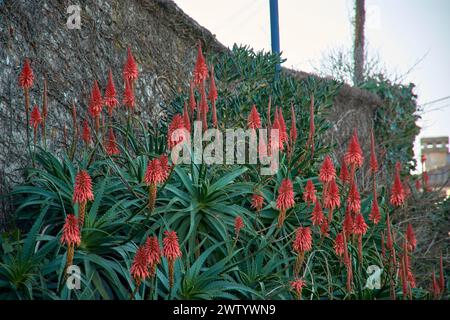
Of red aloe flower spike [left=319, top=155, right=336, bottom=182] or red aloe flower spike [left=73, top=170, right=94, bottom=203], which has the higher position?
red aloe flower spike [left=319, top=155, right=336, bottom=182]

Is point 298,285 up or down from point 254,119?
down

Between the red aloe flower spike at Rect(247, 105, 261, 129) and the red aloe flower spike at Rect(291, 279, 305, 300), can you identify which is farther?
the red aloe flower spike at Rect(247, 105, 261, 129)

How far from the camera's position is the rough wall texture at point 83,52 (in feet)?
14.6

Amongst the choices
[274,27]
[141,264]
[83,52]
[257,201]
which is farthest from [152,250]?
[274,27]

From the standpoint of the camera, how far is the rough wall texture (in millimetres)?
4438

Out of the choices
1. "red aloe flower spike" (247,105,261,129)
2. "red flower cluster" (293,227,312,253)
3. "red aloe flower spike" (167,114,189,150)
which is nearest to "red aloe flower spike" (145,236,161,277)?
"red aloe flower spike" (167,114,189,150)

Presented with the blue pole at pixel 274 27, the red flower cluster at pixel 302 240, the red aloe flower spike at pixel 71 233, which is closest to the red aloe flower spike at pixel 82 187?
the red aloe flower spike at pixel 71 233

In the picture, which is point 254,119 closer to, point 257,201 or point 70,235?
point 257,201

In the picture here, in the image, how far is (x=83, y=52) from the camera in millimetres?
5363

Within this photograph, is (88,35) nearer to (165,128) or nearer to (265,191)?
(165,128)

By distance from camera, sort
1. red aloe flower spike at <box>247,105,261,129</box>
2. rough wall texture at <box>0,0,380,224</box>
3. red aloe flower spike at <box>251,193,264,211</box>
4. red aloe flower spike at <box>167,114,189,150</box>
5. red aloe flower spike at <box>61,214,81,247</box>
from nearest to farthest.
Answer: red aloe flower spike at <box>61,214,81,247</box> → red aloe flower spike at <box>167,114,189,150</box> → red aloe flower spike at <box>251,193,264,211</box> → red aloe flower spike at <box>247,105,261,129</box> → rough wall texture at <box>0,0,380,224</box>

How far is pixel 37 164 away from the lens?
434cm

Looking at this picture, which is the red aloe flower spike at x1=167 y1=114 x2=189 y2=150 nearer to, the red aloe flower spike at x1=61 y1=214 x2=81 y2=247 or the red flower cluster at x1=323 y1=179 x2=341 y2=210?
the red aloe flower spike at x1=61 y1=214 x2=81 y2=247

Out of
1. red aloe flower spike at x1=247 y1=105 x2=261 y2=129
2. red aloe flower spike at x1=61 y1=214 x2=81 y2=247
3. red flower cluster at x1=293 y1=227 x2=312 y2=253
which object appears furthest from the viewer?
red aloe flower spike at x1=247 y1=105 x2=261 y2=129
